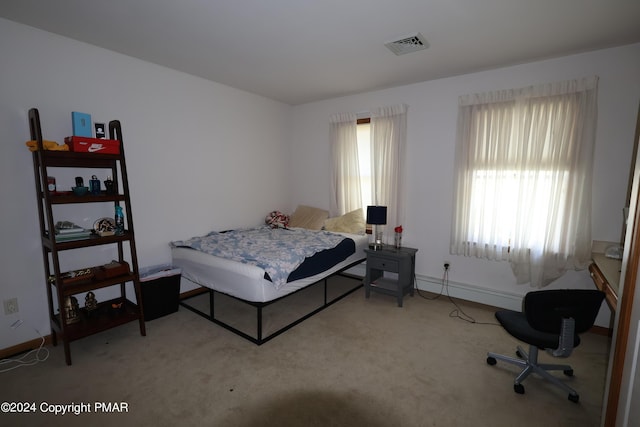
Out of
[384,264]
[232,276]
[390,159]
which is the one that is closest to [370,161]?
[390,159]

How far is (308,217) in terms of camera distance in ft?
15.2

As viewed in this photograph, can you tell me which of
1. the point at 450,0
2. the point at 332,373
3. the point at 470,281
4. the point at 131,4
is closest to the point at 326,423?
the point at 332,373

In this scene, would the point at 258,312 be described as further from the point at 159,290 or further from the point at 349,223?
the point at 349,223

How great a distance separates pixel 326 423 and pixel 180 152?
3.13 meters

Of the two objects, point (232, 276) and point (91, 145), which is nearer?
point (91, 145)

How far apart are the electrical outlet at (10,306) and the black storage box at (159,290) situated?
90cm

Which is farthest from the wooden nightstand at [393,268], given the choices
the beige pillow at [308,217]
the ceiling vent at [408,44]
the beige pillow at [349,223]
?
the ceiling vent at [408,44]

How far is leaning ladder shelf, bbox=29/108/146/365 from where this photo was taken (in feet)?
7.30

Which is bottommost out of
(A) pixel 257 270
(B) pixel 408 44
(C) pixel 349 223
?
(A) pixel 257 270

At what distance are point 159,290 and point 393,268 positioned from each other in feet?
8.48

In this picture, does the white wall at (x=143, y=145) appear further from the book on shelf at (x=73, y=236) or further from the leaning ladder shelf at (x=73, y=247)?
the book on shelf at (x=73, y=236)

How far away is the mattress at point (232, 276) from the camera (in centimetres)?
251

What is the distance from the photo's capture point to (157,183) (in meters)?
3.28

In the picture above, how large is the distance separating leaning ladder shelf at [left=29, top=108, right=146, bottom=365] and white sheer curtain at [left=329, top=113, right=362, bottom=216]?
2.72 m
